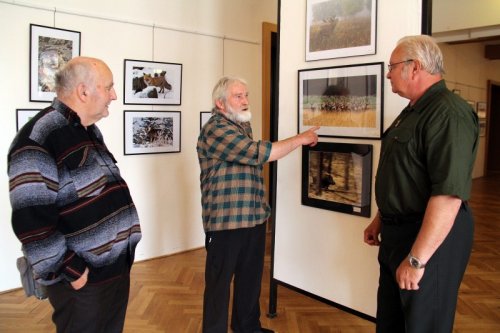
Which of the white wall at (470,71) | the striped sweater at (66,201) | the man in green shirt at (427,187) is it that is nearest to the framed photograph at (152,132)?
the striped sweater at (66,201)

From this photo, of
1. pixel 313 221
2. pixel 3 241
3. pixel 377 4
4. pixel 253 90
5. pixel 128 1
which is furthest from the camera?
pixel 253 90

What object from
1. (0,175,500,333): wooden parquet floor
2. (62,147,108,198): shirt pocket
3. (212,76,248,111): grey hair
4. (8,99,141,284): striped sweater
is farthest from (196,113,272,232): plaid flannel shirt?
(0,175,500,333): wooden parquet floor

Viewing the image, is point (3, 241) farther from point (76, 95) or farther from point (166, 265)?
point (76, 95)

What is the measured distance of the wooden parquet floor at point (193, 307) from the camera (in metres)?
2.81

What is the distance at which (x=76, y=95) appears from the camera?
161 cm

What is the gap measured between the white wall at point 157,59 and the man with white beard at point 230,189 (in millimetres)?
1888

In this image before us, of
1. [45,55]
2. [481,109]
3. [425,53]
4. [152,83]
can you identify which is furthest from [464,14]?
[45,55]

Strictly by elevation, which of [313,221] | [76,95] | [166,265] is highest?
[76,95]

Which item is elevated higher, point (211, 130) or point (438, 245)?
point (211, 130)

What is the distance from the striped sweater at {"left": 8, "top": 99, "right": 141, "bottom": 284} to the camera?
1442mm

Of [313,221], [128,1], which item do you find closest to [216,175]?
[313,221]

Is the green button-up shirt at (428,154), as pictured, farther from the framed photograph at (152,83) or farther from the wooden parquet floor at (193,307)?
the framed photograph at (152,83)

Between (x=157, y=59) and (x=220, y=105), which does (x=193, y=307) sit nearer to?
(x=220, y=105)

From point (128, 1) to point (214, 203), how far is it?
2568mm
